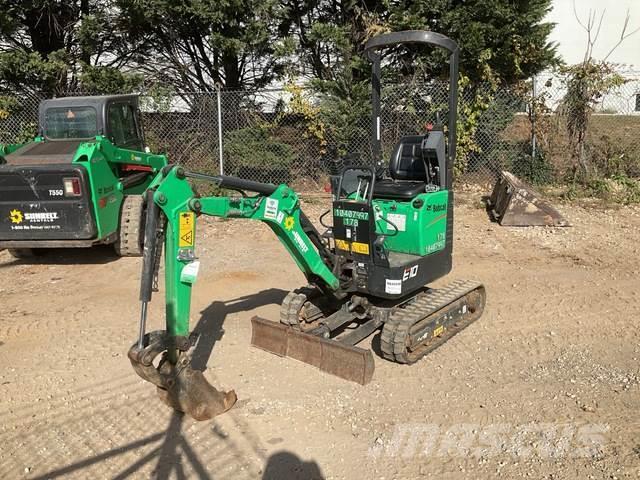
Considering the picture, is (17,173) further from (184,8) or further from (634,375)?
(634,375)

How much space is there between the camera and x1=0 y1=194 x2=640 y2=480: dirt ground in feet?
12.0

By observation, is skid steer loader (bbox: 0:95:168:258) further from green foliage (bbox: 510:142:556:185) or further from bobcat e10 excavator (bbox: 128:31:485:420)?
green foliage (bbox: 510:142:556:185)

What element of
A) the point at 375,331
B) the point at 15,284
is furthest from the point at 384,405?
the point at 15,284

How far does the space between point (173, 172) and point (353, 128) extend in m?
8.38

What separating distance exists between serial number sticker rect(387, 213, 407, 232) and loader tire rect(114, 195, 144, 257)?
14.1 ft

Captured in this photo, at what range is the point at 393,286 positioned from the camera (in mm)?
4977

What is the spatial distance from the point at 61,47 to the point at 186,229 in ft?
A: 36.5

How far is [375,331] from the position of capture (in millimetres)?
5652

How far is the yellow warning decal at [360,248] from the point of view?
16.2ft

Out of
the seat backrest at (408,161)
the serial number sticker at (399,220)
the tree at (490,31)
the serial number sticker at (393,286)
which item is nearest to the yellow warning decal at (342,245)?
the serial number sticker at (393,286)

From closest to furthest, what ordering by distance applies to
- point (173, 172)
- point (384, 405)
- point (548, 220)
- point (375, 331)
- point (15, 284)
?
point (173, 172), point (384, 405), point (375, 331), point (15, 284), point (548, 220)

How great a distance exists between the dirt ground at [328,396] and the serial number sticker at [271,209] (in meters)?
1.31
